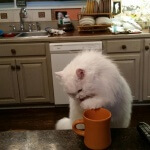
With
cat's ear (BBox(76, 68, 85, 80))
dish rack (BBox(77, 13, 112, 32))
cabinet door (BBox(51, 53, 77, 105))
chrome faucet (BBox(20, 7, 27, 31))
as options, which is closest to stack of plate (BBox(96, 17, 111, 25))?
dish rack (BBox(77, 13, 112, 32))

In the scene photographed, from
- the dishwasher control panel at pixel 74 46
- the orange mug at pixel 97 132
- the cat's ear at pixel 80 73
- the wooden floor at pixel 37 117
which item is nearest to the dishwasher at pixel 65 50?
the dishwasher control panel at pixel 74 46

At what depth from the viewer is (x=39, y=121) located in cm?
256

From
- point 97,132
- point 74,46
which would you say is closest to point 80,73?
point 97,132

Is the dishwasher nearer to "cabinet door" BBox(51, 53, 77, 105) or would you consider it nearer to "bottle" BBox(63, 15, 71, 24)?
"cabinet door" BBox(51, 53, 77, 105)

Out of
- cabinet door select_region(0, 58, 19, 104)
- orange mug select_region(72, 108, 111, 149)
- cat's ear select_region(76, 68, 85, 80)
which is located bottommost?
cabinet door select_region(0, 58, 19, 104)

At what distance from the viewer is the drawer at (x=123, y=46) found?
2537 millimetres

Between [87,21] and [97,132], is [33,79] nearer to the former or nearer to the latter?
[87,21]

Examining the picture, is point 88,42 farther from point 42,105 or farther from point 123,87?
point 123,87

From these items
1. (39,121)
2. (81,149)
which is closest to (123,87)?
(81,149)

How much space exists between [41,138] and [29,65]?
198 centimetres

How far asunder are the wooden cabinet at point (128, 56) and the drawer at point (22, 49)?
78 centimetres

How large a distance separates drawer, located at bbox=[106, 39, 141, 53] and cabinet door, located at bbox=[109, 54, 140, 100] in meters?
0.07

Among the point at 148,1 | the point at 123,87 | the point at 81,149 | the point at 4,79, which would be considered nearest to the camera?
the point at 81,149

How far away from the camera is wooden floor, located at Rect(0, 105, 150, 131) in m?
2.46
